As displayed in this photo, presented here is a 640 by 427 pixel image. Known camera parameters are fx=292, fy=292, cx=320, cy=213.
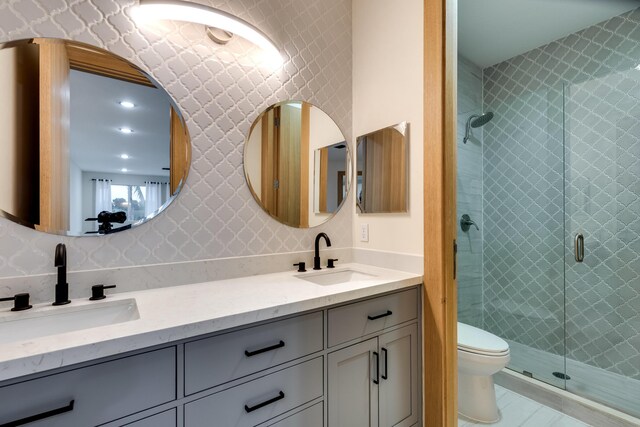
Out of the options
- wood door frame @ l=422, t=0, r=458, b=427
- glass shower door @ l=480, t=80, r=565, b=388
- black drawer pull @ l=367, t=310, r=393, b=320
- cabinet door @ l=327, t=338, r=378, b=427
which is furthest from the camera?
glass shower door @ l=480, t=80, r=565, b=388

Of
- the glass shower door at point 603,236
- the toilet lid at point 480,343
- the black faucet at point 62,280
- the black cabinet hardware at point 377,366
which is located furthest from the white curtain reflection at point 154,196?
the glass shower door at point 603,236

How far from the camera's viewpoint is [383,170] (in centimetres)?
174

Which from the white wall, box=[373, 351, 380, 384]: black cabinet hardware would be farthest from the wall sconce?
box=[373, 351, 380, 384]: black cabinet hardware

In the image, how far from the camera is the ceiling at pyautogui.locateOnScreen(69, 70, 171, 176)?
45.4 inches

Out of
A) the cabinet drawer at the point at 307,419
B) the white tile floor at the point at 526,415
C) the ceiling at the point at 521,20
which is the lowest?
the white tile floor at the point at 526,415

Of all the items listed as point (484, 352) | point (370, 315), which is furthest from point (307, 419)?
point (484, 352)

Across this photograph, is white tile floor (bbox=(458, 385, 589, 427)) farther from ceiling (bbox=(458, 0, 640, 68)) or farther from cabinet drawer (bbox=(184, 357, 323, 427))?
ceiling (bbox=(458, 0, 640, 68))

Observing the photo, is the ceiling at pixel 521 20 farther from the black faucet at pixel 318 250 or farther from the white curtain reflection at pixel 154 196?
the white curtain reflection at pixel 154 196

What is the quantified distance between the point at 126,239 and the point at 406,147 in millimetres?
1407

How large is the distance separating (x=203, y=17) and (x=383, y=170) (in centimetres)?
117

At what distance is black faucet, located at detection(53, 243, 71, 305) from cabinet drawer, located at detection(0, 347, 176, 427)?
46 cm

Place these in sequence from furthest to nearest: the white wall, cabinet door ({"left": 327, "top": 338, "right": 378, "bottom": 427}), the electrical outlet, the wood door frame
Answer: the electrical outlet → the white wall → the wood door frame → cabinet door ({"left": 327, "top": 338, "right": 378, "bottom": 427})

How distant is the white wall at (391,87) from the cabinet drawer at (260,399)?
816 mm

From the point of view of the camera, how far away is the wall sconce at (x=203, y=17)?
123cm
